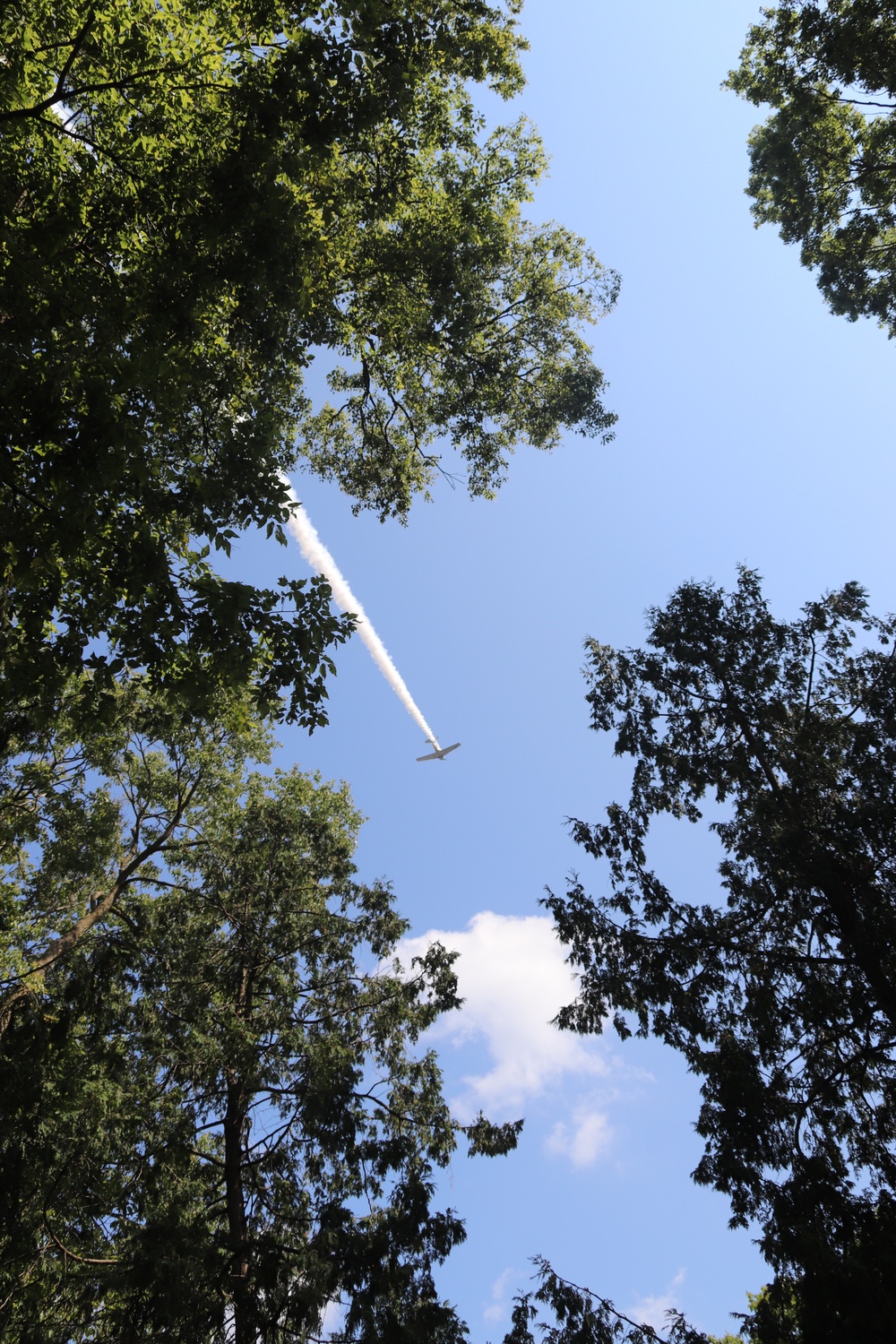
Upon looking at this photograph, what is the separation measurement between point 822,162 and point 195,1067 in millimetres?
24398

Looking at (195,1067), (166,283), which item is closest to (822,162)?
(166,283)

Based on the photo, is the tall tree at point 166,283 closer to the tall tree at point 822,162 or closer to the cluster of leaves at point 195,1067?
the cluster of leaves at point 195,1067

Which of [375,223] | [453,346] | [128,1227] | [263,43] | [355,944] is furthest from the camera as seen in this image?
[355,944]

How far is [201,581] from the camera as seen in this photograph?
26.5 ft

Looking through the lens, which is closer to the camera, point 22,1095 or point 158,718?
point 22,1095

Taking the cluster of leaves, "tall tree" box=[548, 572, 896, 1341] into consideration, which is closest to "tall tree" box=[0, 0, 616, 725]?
the cluster of leaves

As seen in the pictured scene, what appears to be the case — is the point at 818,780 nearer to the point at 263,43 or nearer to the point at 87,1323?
the point at 263,43

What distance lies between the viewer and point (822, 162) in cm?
1942

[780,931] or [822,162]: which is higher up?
[822,162]

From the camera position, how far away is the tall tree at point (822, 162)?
723 inches

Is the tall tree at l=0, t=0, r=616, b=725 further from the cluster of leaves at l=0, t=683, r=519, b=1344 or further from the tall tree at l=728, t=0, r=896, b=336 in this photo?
the tall tree at l=728, t=0, r=896, b=336

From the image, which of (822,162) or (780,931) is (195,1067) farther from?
(822,162)

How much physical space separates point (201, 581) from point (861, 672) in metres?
10.7

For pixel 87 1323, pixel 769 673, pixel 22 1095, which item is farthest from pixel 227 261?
pixel 87 1323
